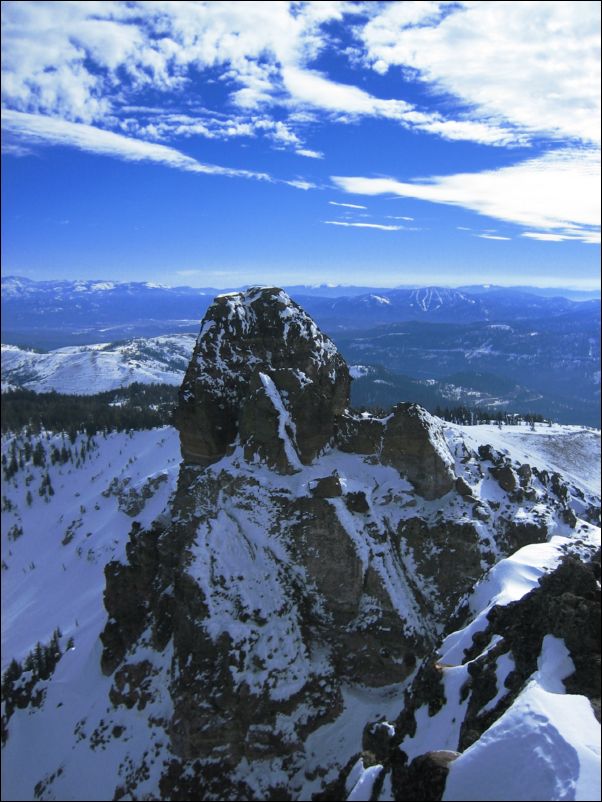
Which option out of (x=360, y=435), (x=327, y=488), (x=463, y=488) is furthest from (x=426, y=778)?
(x=360, y=435)

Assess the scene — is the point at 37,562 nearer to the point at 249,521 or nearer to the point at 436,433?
the point at 249,521

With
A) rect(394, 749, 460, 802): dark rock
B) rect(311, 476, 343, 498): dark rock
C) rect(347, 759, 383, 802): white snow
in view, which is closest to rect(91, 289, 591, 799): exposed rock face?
rect(311, 476, 343, 498): dark rock

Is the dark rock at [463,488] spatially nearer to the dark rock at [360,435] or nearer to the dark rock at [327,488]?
the dark rock at [360,435]

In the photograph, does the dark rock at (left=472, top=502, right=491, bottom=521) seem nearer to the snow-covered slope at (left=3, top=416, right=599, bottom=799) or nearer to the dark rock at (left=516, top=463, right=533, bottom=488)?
the snow-covered slope at (left=3, top=416, right=599, bottom=799)

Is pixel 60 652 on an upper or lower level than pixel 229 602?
lower

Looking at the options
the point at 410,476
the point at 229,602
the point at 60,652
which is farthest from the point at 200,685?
the point at 60,652

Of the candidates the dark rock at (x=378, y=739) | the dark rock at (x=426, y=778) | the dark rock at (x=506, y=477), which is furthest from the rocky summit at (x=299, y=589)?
the dark rock at (x=426, y=778)

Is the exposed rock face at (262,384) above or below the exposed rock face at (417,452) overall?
above
